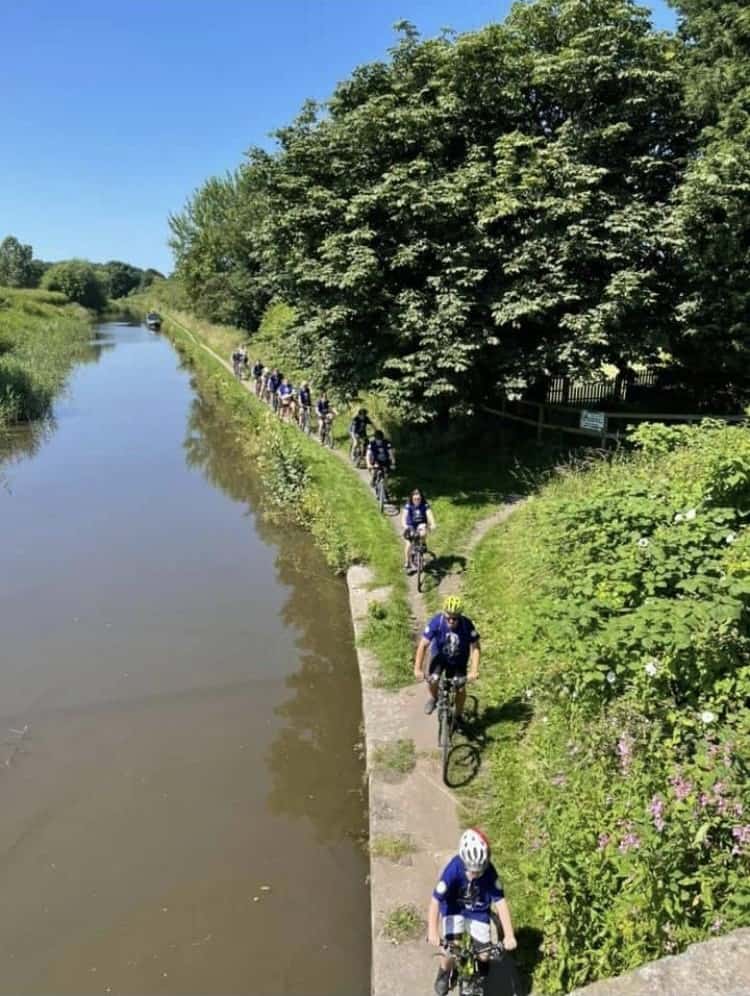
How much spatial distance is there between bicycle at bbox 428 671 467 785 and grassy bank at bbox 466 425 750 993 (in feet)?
1.42

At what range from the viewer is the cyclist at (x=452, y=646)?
6.95 m

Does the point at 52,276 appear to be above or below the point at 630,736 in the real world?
above

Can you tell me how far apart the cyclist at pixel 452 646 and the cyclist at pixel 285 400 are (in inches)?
685

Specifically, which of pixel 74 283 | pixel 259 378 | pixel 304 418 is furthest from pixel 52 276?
pixel 304 418

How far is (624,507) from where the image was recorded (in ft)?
23.5

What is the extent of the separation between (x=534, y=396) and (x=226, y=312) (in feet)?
114

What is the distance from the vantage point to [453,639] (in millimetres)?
6938

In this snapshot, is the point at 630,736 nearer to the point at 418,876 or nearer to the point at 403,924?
the point at 418,876

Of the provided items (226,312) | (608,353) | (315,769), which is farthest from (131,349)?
(315,769)

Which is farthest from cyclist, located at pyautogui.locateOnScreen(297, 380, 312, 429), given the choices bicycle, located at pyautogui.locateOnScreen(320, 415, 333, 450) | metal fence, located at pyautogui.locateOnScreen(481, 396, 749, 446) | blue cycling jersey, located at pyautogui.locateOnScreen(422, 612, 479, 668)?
blue cycling jersey, located at pyautogui.locateOnScreen(422, 612, 479, 668)

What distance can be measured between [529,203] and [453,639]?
9.31 m

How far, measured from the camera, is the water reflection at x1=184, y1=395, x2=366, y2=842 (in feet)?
23.1

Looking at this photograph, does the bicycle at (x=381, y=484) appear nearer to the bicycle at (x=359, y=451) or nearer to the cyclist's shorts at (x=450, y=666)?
the bicycle at (x=359, y=451)

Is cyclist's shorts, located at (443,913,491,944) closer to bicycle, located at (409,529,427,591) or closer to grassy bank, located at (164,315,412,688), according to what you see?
grassy bank, located at (164,315,412,688)
